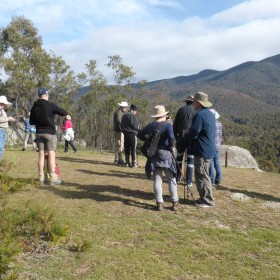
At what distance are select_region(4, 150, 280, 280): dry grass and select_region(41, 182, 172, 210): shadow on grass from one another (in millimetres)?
22

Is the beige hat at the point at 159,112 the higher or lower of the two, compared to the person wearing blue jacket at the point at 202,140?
higher

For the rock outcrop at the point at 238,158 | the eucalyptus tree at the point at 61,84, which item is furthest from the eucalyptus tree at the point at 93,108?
the rock outcrop at the point at 238,158

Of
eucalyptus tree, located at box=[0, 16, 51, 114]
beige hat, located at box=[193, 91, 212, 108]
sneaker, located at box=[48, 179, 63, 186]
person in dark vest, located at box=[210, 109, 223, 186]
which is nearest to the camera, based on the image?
beige hat, located at box=[193, 91, 212, 108]

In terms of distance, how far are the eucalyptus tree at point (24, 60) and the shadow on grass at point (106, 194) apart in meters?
27.9

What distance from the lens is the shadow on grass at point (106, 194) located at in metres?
7.52

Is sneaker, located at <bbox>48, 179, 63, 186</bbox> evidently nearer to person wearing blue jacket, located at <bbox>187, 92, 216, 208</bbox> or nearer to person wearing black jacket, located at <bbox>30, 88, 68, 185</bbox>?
person wearing black jacket, located at <bbox>30, 88, 68, 185</bbox>

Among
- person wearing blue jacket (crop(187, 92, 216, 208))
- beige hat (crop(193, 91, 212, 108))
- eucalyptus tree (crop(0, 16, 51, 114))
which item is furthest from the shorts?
eucalyptus tree (crop(0, 16, 51, 114))

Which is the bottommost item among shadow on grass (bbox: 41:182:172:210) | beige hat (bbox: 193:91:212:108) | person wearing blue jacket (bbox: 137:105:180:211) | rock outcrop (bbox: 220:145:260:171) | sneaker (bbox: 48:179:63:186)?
rock outcrop (bbox: 220:145:260:171)

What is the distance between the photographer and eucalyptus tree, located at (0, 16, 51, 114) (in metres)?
34.1

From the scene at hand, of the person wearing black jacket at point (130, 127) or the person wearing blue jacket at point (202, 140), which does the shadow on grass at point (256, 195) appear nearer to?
the person wearing blue jacket at point (202, 140)

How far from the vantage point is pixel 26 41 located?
118ft

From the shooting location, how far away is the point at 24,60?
33844 millimetres

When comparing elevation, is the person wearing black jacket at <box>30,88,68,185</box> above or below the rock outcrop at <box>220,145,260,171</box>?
above

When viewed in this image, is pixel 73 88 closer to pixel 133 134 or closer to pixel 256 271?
pixel 133 134
